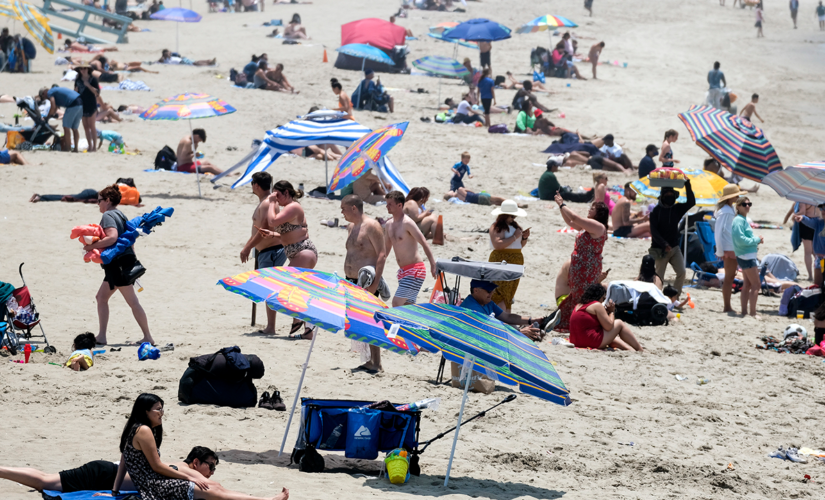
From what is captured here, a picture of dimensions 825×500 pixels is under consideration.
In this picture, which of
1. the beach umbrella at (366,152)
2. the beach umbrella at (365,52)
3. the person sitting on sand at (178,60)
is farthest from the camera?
the person sitting on sand at (178,60)

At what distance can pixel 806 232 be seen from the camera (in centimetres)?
1171

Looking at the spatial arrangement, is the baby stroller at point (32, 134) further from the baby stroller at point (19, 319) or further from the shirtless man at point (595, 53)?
the shirtless man at point (595, 53)

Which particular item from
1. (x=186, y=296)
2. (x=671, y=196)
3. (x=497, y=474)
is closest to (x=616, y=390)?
(x=497, y=474)

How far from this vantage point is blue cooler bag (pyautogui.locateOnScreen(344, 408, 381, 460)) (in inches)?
214

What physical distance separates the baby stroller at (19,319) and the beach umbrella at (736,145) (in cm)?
812

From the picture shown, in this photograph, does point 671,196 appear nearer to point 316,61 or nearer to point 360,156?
point 360,156

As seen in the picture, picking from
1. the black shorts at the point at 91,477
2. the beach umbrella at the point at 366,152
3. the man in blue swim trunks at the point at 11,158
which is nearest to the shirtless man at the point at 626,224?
the beach umbrella at the point at 366,152

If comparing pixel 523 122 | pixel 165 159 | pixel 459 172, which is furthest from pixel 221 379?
pixel 523 122

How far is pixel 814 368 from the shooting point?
8344 mm

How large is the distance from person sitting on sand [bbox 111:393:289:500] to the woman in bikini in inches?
139

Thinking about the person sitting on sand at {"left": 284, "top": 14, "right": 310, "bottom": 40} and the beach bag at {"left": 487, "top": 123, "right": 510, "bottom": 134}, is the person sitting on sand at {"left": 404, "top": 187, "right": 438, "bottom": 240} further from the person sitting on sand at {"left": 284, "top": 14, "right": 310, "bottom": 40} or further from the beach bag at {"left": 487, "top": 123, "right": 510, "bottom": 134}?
the person sitting on sand at {"left": 284, "top": 14, "right": 310, "bottom": 40}

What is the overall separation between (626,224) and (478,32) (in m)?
12.2

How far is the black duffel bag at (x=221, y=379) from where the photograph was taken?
6469 millimetres

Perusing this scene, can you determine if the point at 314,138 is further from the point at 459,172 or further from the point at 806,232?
the point at 806,232
